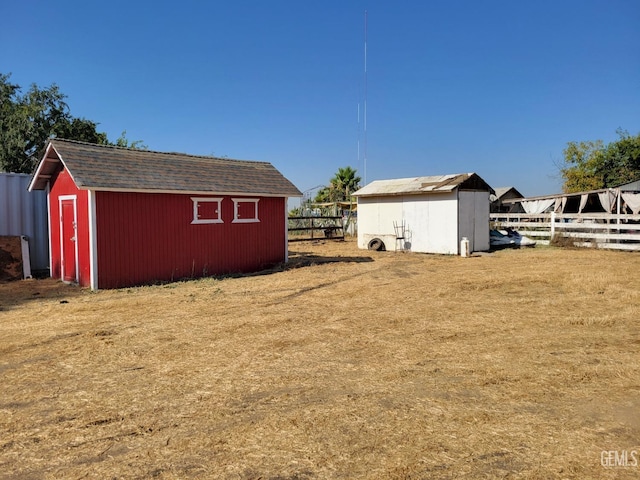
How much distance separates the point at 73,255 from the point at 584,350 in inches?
451

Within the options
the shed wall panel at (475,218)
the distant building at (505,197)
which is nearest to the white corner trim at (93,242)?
the shed wall panel at (475,218)

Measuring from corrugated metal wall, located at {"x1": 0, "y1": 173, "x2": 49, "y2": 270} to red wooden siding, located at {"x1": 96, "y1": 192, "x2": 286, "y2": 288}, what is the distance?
12.9 feet

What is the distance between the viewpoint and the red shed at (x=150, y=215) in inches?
441

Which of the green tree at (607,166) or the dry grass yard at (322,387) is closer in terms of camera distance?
the dry grass yard at (322,387)

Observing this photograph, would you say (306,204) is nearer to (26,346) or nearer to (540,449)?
(26,346)

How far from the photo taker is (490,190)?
2005 centimetres

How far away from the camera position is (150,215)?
12.1m

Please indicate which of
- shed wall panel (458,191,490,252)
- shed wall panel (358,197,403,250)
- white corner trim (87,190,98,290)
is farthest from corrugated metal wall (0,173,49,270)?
shed wall panel (458,191,490,252)

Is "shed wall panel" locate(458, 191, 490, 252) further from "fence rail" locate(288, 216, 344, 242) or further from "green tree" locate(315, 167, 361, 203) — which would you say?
"green tree" locate(315, 167, 361, 203)

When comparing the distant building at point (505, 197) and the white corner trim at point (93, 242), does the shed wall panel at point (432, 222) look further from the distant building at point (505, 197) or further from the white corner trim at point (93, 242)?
the distant building at point (505, 197)

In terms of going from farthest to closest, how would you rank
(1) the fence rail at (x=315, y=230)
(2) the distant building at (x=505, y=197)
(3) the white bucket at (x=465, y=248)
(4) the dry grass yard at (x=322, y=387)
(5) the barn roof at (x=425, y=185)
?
(2) the distant building at (x=505, y=197)
(1) the fence rail at (x=315, y=230)
(5) the barn roof at (x=425, y=185)
(3) the white bucket at (x=465, y=248)
(4) the dry grass yard at (x=322, y=387)

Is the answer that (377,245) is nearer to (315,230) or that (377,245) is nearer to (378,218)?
(378,218)

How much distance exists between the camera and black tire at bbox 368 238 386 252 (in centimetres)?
2089

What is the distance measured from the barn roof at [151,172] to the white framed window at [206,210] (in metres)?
0.30
